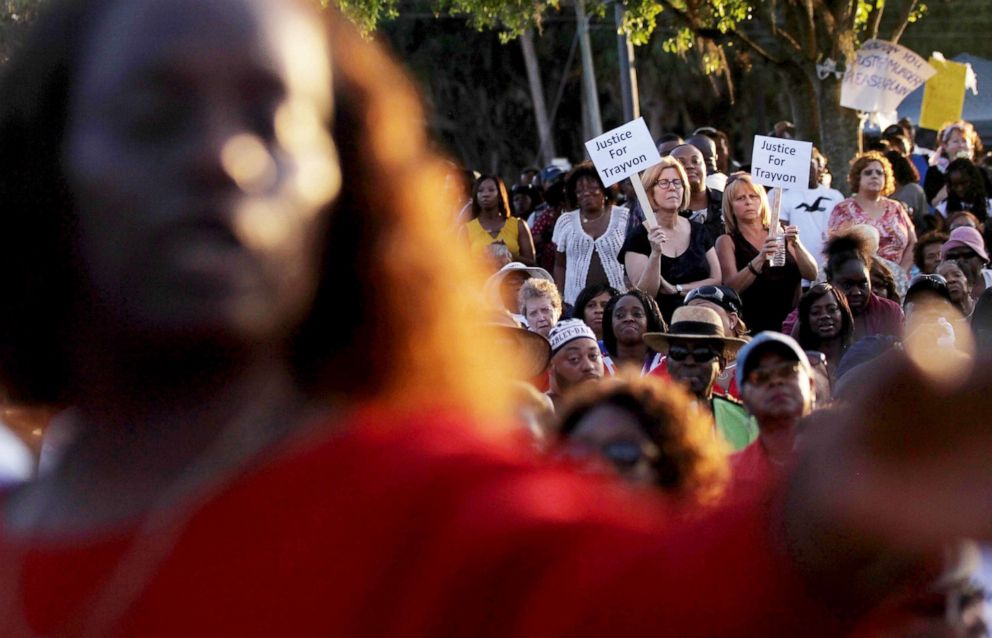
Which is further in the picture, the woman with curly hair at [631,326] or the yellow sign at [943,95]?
the yellow sign at [943,95]

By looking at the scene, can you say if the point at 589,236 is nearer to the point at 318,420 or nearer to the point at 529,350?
the point at 529,350

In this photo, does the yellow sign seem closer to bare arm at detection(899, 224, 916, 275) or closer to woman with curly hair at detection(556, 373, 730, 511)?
bare arm at detection(899, 224, 916, 275)

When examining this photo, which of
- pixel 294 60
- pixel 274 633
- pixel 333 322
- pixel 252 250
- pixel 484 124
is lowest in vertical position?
pixel 484 124

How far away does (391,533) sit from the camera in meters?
1.09

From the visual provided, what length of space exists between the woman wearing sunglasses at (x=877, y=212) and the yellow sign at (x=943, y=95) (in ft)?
12.9

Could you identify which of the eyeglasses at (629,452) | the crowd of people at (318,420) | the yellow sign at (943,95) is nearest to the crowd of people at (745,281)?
the eyeglasses at (629,452)

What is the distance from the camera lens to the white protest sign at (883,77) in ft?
41.5

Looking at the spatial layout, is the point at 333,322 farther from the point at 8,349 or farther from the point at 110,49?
the point at 8,349

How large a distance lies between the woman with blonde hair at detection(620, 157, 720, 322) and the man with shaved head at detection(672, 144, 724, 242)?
476 millimetres

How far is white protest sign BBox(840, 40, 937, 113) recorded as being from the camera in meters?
12.7

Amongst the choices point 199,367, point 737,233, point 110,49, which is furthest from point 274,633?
point 737,233

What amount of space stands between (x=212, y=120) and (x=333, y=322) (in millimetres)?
198

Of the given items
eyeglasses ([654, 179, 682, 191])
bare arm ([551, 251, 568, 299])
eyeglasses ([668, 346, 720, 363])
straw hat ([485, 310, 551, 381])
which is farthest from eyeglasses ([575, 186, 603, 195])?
straw hat ([485, 310, 551, 381])

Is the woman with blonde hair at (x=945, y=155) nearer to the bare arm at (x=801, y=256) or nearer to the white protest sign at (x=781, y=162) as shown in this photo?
the white protest sign at (x=781, y=162)
